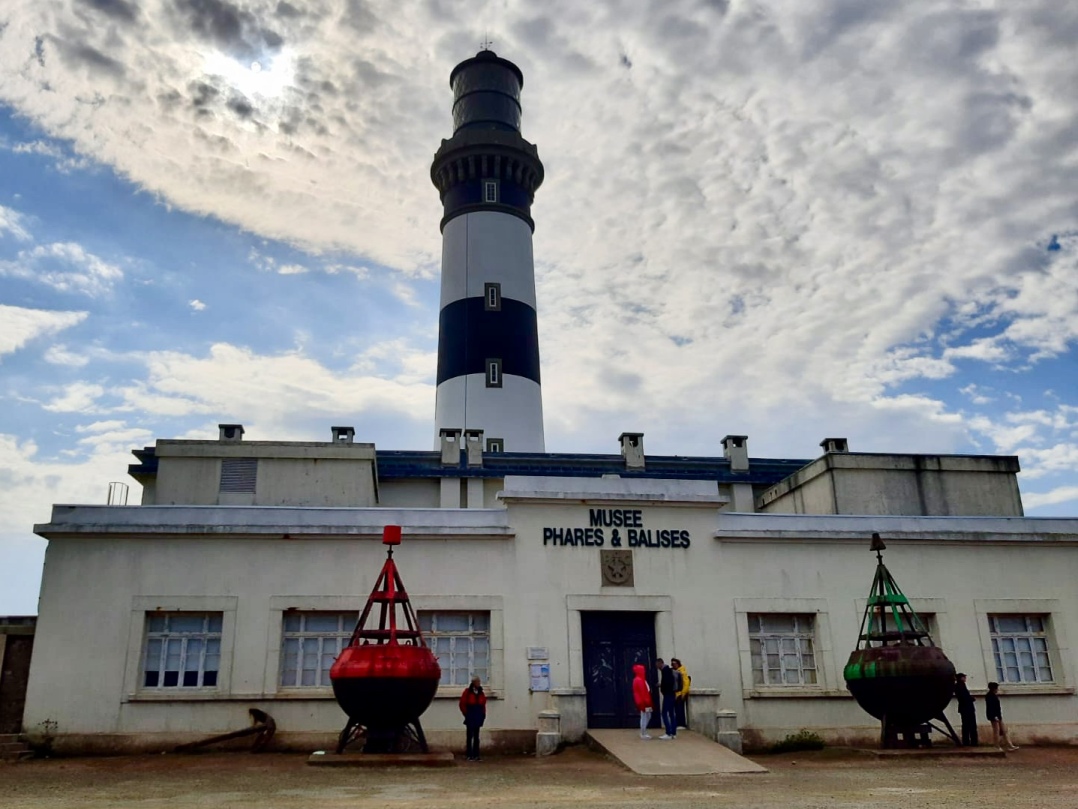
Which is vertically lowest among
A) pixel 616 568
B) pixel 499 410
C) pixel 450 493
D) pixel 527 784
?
pixel 527 784

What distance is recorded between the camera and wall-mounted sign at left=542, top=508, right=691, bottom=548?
755 inches

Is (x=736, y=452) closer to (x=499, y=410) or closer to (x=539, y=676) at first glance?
(x=499, y=410)

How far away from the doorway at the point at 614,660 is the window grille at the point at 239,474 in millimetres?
10335

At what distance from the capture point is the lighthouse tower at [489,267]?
110ft

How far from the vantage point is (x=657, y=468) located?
31.6 meters

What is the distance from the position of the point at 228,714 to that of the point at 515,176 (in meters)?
25.6

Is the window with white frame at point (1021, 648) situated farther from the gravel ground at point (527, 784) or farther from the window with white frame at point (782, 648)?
the window with white frame at point (782, 648)

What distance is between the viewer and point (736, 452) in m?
31.7

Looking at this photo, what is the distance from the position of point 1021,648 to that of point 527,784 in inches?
511

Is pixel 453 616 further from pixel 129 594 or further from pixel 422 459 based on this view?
pixel 422 459

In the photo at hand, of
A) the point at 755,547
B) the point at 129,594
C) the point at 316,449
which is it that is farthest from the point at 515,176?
the point at 129,594

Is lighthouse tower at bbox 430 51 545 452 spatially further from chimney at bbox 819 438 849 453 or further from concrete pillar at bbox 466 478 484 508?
chimney at bbox 819 438 849 453

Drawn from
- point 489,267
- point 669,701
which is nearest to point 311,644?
point 669,701

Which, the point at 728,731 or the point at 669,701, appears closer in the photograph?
the point at 669,701
